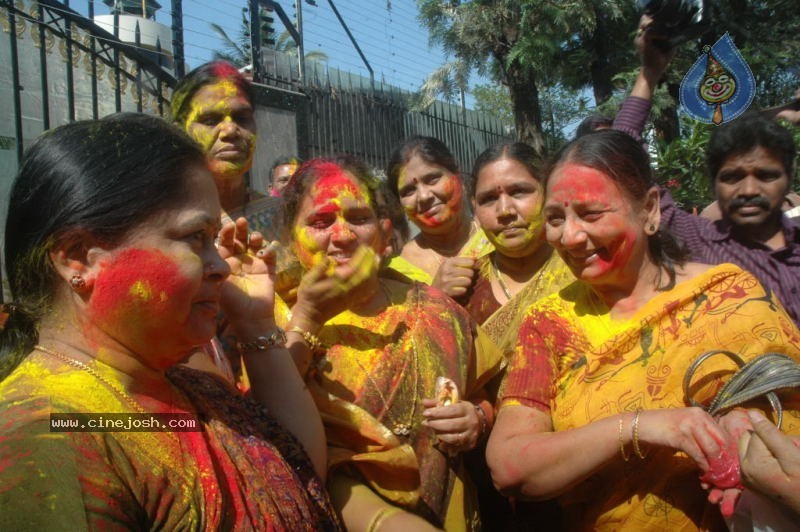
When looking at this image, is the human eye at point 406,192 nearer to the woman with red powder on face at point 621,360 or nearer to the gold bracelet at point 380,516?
the woman with red powder on face at point 621,360

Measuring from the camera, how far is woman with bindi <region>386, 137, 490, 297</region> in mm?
3275

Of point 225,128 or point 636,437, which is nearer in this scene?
point 636,437

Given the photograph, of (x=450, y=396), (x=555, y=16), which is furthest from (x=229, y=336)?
(x=555, y=16)

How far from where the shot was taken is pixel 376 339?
7.24 ft

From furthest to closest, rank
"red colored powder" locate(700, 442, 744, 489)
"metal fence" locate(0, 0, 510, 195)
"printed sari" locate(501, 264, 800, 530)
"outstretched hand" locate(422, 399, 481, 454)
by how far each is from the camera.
Result: "metal fence" locate(0, 0, 510, 195) < "outstretched hand" locate(422, 399, 481, 454) < "printed sari" locate(501, 264, 800, 530) < "red colored powder" locate(700, 442, 744, 489)

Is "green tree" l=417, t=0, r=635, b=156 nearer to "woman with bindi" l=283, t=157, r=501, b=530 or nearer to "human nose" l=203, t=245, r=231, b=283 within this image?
"woman with bindi" l=283, t=157, r=501, b=530

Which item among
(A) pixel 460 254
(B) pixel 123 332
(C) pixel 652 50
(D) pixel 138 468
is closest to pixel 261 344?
(B) pixel 123 332

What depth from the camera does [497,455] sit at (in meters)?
1.90

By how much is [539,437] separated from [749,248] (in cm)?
148

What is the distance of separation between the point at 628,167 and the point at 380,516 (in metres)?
1.27

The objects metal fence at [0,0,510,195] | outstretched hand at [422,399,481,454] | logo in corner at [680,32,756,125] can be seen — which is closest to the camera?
outstretched hand at [422,399,481,454]

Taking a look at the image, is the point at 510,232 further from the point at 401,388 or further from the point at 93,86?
the point at 93,86

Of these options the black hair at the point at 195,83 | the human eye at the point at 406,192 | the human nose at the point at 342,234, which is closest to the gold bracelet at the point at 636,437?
the human nose at the point at 342,234

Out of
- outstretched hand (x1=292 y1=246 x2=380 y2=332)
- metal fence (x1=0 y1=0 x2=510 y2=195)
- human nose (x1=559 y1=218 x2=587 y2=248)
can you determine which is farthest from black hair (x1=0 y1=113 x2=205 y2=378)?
metal fence (x1=0 y1=0 x2=510 y2=195)
